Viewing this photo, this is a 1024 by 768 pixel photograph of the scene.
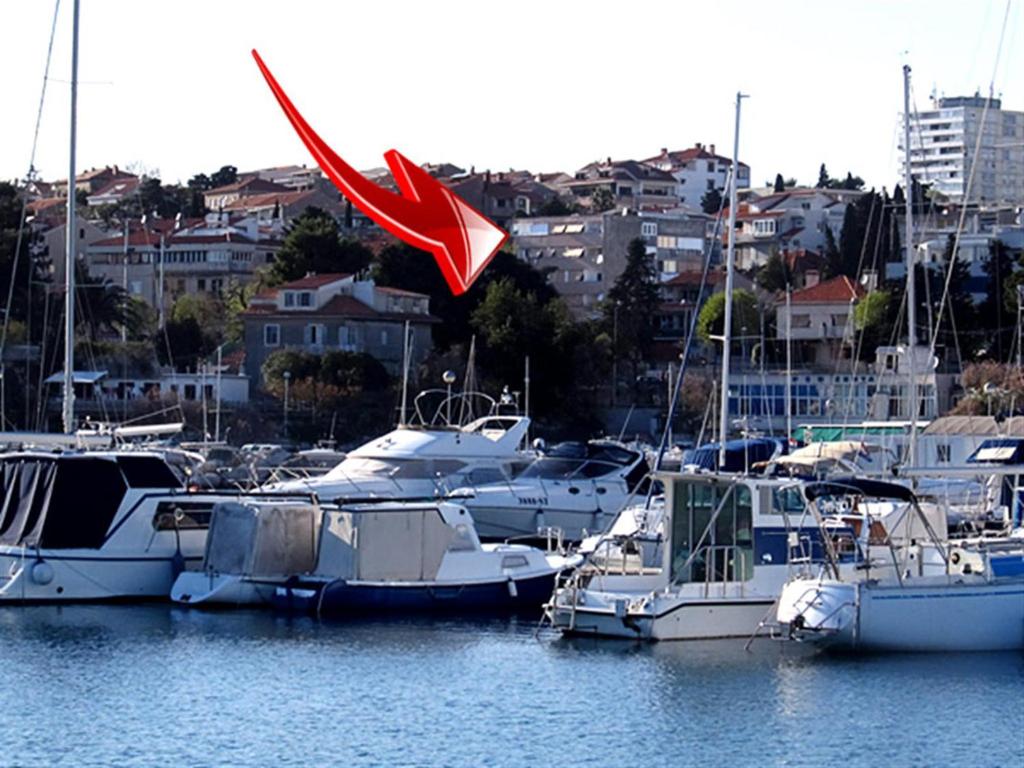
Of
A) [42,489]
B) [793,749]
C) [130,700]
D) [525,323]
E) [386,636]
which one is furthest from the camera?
[525,323]

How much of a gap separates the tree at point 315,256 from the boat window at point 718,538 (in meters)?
57.2

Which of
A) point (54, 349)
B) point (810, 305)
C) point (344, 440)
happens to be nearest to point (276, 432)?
point (344, 440)

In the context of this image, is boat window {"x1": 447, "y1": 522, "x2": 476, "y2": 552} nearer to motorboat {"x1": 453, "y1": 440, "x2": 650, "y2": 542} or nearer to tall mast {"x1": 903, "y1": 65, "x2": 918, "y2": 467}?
motorboat {"x1": 453, "y1": 440, "x2": 650, "y2": 542}

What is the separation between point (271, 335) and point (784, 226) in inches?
2146

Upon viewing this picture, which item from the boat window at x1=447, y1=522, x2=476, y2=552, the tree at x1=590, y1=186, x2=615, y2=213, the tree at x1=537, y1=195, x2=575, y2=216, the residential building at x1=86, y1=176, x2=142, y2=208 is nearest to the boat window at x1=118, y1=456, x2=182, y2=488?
the boat window at x1=447, y1=522, x2=476, y2=552

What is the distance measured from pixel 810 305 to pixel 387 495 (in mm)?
51459

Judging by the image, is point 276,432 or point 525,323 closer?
point 276,432

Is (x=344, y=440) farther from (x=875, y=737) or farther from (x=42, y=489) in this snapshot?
(x=875, y=737)

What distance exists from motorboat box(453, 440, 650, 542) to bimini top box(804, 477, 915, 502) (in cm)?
1252

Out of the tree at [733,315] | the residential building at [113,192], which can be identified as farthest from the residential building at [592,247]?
the residential building at [113,192]

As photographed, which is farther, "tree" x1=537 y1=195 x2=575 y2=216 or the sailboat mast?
"tree" x1=537 y1=195 x2=575 y2=216

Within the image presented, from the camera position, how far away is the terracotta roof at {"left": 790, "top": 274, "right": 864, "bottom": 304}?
3514 inches

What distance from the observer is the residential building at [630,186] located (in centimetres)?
13925

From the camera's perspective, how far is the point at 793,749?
22.8 meters
